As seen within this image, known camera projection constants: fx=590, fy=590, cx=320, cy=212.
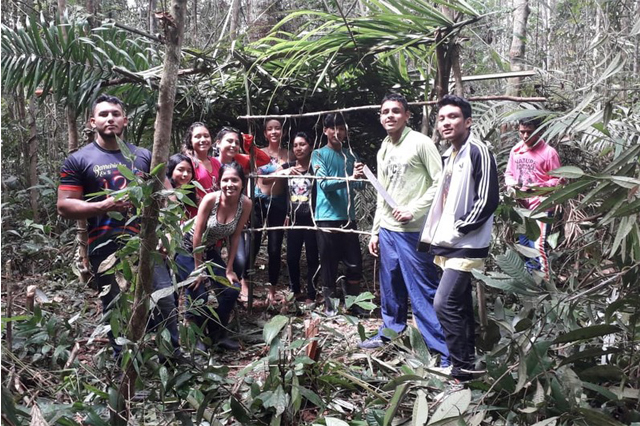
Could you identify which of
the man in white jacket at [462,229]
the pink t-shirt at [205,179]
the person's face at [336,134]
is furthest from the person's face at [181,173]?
the man in white jacket at [462,229]

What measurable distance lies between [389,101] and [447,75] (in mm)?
474

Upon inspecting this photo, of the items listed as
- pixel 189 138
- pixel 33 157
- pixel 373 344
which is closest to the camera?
pixel 373 344

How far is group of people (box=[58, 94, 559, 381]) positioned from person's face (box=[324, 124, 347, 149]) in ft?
0.03

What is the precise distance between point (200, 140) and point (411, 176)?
1627mm

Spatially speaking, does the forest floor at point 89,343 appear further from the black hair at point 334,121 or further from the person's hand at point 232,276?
the black hair at point 334,121

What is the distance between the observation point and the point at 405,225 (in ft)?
12.8

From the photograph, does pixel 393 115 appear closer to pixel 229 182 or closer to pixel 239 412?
pixel 229 182

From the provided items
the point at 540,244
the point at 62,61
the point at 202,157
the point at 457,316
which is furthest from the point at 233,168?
the point at 540,244

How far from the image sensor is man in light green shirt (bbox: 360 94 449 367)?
3828 mm

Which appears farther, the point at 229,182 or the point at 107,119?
the point at 229,182

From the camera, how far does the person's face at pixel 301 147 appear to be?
4.99 meters

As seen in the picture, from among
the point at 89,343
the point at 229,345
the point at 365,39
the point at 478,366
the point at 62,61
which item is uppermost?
the point at 365,39

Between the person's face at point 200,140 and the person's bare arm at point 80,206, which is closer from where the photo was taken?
the person's bare arm at point 80,206

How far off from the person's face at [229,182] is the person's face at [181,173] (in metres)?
0.25
